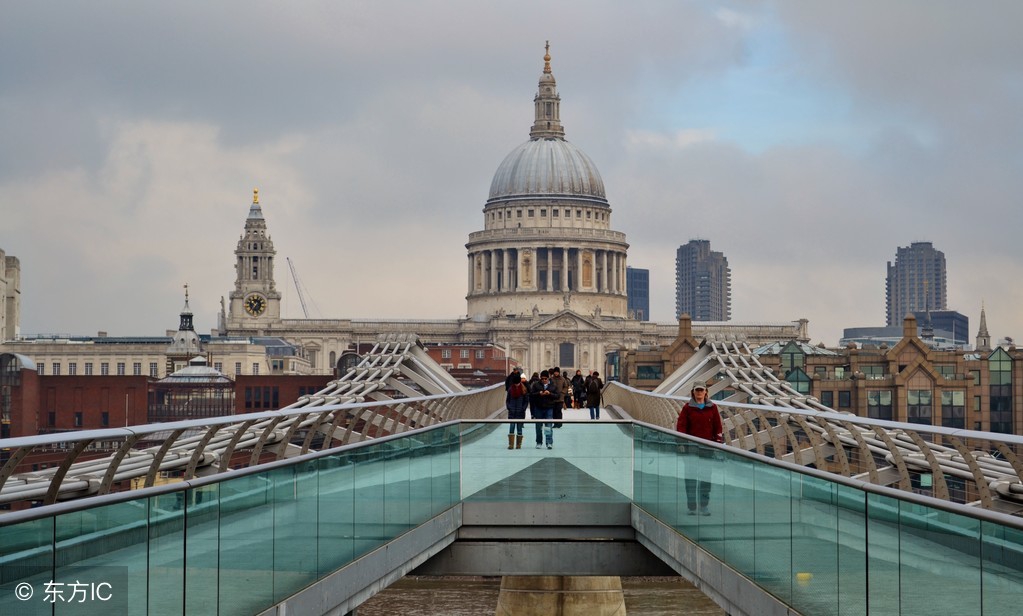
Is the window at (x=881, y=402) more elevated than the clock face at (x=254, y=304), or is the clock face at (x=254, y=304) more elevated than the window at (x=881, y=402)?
the clock face at (x=254, y=304)

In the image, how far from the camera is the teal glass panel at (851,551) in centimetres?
992

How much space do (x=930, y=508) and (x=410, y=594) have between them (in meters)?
68.0

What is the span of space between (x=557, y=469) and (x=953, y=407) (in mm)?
77061

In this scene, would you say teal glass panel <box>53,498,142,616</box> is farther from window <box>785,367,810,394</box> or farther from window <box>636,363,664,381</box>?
window <box>636,363,664,381</box>

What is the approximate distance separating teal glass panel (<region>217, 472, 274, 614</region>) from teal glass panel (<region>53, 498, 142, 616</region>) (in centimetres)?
111

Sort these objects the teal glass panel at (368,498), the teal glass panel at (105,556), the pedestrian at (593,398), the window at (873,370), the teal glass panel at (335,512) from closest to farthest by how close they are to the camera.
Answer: the teal glass panel at (105,556) < the teal glass panel at (335,512) < the teal glass panel at (368,498) < the pedestrian at (593,398) < the window at (873,370)

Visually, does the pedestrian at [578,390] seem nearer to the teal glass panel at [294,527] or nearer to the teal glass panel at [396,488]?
the teal glass panel at [396,488]

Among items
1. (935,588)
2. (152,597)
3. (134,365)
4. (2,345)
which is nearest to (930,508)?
(935,588)

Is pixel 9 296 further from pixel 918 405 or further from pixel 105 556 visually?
pixel 105 556

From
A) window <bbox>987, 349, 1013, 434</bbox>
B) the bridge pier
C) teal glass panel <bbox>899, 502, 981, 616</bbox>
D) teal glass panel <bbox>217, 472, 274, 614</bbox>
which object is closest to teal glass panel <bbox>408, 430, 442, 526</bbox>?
teal glass panel <bbox>217, 472, 274, 614</bbox>

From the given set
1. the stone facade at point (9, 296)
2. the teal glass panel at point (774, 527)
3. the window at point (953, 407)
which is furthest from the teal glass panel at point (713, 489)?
the stone facade at point (9, 296)

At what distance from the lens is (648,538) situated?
1750 cm

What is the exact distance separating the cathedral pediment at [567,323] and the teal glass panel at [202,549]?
614ft

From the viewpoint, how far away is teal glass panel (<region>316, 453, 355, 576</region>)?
12.5m
